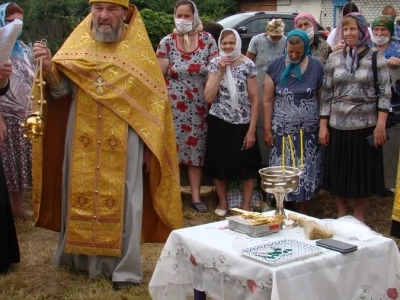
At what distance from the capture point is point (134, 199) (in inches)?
173

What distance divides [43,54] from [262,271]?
6.94 ft

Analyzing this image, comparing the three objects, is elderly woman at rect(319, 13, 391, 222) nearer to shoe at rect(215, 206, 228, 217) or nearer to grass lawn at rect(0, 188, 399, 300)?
grass lawn at rect(0, 188, 399, 300)

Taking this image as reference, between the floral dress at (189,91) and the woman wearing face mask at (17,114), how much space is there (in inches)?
46.7

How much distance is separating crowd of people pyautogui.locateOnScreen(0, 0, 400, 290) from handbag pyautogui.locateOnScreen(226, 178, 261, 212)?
0.35ft

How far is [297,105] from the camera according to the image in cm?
561

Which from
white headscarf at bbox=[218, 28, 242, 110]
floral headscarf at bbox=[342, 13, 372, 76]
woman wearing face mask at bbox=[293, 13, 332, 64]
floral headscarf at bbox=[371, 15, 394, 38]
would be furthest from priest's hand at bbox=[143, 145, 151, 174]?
floral headscarf at bbox=[371, 15, 394, 38]

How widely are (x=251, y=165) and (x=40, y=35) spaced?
1017 cm

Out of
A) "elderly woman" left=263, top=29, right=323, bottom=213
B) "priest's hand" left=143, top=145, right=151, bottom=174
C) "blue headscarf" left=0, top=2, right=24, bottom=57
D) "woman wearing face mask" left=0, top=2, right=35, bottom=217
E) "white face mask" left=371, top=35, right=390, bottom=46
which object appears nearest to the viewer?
"priest's hand" left=143, top=145, right=151, bottom=174

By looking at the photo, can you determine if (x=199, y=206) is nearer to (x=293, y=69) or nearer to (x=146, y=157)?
(x=293, y=69)

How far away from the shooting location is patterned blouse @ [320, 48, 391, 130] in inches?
208

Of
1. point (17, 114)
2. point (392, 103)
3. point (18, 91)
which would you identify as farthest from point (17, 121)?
point (392, 103)

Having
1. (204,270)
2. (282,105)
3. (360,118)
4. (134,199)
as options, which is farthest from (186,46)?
(204,270)

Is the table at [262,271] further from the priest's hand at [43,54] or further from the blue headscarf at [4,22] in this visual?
the blue headscarf at [4,22]

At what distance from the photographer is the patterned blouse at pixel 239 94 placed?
5.92 meters
